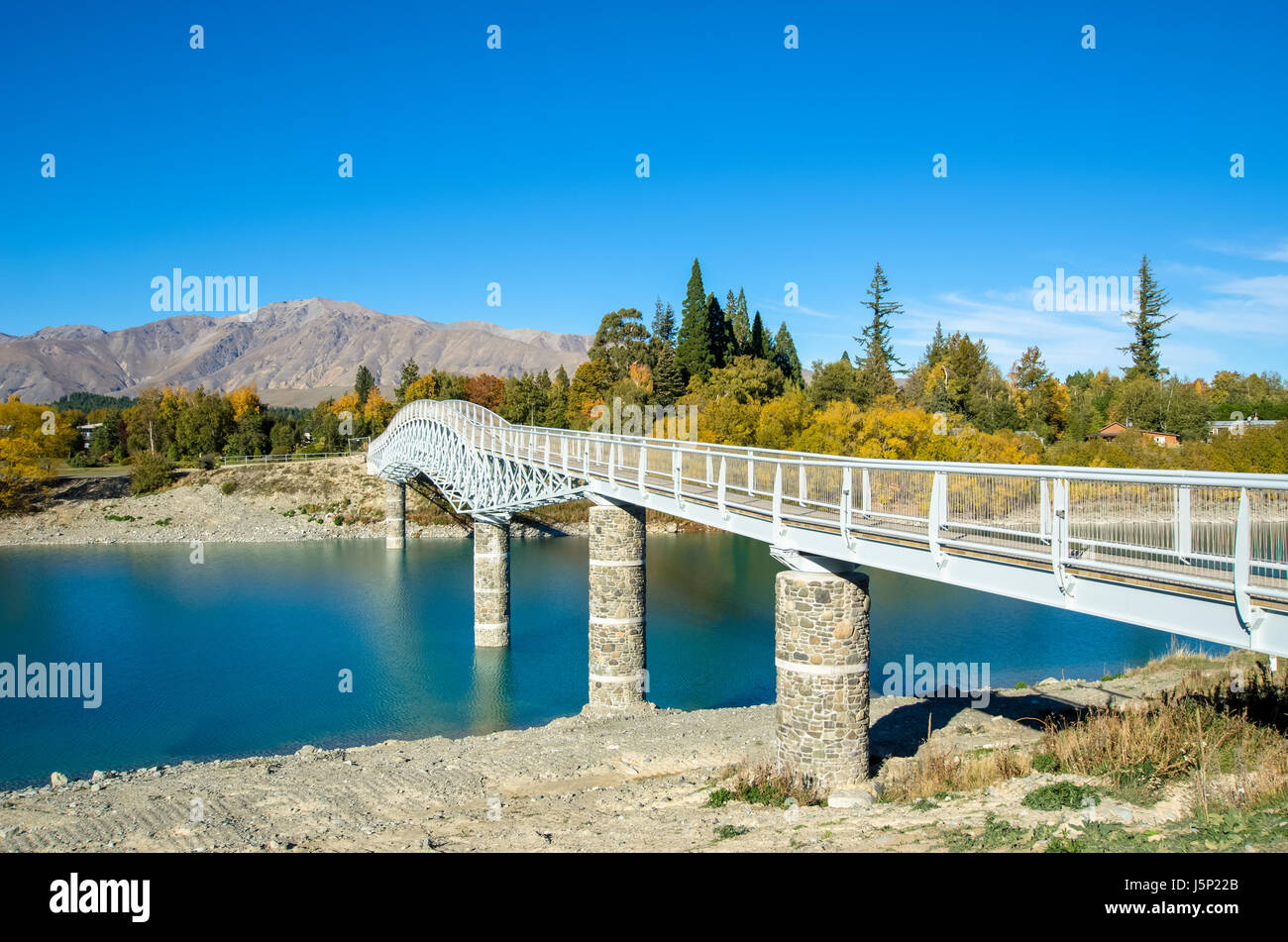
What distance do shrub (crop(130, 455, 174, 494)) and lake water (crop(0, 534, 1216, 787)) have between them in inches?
952

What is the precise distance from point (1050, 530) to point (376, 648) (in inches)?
1079

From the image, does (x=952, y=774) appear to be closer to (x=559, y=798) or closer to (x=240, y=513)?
(x=559, y=798)

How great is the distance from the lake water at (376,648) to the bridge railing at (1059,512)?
39.3 feet

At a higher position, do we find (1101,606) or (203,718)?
(1101,606)

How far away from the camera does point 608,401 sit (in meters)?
79.6

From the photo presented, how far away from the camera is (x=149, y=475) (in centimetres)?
7512

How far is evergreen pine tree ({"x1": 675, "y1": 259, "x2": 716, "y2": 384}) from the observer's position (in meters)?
77.9

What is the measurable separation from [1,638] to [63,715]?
13.7 m

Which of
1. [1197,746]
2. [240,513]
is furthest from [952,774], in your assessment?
[240,513]

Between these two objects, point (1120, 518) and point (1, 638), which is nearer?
point (1120, 518)

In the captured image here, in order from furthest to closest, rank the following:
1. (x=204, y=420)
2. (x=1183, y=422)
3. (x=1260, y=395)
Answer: (x=204, y=420) < (x=1260, y=395) < (x=1183, y=422)
